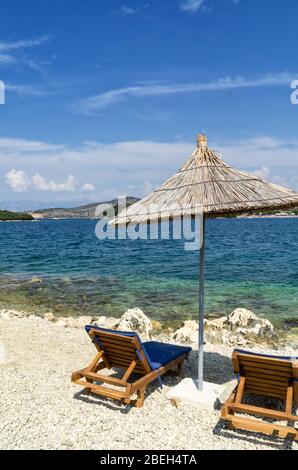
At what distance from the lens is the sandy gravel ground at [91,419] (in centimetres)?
473

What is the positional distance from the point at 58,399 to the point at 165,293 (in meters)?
12.2

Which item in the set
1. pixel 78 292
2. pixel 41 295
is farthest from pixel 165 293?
pixel 41 295

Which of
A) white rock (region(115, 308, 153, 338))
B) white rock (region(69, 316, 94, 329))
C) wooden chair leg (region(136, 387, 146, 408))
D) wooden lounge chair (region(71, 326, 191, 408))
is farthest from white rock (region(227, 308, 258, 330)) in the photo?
wooden chair leg (region(136, 387, 146, 408))

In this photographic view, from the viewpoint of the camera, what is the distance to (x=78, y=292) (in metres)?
18.6

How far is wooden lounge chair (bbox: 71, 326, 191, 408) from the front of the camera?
18.6 ft

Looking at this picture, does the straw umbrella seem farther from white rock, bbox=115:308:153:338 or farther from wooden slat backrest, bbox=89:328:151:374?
white rock, bbox=115:308:153:338

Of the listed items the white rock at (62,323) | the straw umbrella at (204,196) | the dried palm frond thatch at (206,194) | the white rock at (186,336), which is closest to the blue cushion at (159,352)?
the straw umbrella at (204,196)

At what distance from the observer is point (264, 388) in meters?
5.33

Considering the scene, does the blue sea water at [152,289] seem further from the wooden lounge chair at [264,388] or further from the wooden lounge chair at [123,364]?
the wooden lounge chair at [264,388]

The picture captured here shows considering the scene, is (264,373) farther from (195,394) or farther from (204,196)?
(204,196)

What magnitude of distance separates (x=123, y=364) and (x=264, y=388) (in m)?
2.08

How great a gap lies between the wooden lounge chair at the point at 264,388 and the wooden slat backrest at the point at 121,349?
1.35 m

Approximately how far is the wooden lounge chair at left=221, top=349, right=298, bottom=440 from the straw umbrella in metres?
0.79
